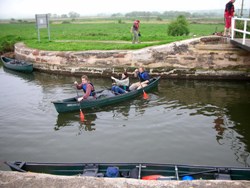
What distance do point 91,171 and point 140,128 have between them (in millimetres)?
4085

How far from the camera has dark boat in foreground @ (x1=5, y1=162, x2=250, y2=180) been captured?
6.28 metres

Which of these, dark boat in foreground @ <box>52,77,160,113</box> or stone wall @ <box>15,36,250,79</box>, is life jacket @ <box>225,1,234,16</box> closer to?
stone wall @ <box>15,36,250,79</box>

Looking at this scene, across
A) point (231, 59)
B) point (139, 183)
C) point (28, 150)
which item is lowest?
point (28, 150)

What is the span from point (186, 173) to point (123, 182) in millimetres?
2126

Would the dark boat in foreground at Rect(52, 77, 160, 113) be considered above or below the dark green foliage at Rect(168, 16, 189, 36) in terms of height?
below

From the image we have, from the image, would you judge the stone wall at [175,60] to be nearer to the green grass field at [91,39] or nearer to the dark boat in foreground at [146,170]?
the green grass field at [91,39]

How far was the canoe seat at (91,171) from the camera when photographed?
6.36m

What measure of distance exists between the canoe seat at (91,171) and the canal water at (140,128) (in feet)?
4.88

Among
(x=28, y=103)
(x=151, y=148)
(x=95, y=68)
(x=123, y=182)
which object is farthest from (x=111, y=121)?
(x=95, y=68)

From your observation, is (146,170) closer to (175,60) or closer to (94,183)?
(94,183)

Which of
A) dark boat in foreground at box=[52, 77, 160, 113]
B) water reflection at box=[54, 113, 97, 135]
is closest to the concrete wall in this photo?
water reflection at box=[54, 113, 97, 135]

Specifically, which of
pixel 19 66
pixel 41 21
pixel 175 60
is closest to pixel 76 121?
pixel 175 60

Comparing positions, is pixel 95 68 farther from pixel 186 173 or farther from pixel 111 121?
pixel 186 173

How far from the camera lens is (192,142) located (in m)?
9.09
